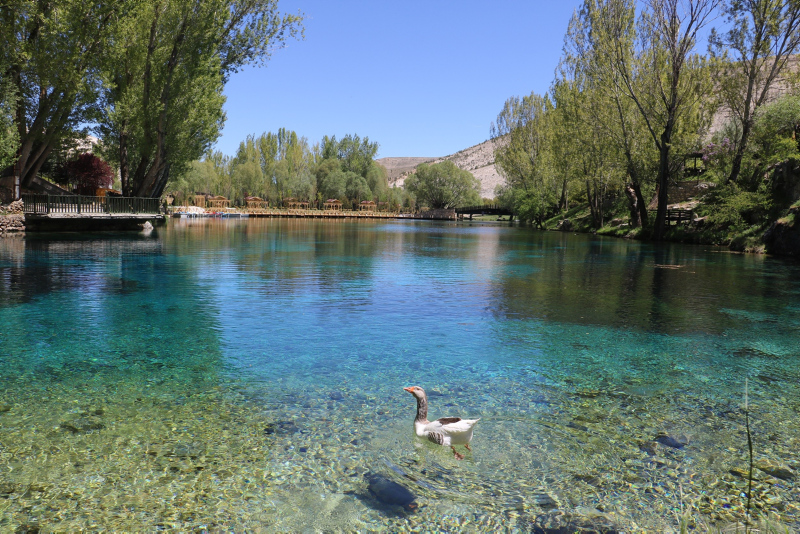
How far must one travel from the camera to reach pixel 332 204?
121375mm

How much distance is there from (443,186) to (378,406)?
121 metres

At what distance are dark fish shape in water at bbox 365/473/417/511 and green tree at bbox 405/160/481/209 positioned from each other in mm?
121001

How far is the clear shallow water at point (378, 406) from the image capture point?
449 centimetres

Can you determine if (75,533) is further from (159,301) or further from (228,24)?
(228,24)

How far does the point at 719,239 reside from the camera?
112 feet

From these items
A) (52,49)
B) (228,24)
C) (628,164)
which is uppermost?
(228,24)

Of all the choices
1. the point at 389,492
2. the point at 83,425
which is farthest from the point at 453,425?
the point at 83,425

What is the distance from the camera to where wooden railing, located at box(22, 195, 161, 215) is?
3412 cm

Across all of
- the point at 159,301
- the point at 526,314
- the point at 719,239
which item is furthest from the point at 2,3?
the point at 719,239

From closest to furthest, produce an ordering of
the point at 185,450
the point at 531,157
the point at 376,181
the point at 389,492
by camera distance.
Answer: the point at 389,492 → the point at 185,450 → the point at 531,157 → the point at 376,181

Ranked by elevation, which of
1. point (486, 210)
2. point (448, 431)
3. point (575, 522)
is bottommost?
point (575, 522)

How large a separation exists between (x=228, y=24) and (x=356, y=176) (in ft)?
292

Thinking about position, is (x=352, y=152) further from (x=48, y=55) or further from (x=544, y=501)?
(x=544, y=501)

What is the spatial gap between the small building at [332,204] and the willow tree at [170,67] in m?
78.8
